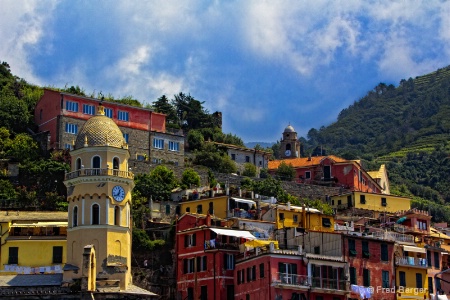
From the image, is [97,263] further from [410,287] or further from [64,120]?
[64,120]

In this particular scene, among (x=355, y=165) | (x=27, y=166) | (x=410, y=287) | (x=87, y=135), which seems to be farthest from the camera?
(x=355, y=165)

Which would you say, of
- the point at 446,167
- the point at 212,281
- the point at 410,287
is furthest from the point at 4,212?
the point at 446,167

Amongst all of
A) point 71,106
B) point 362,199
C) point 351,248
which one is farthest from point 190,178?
point 351,248

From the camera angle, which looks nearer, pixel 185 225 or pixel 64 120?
pixel 185 225

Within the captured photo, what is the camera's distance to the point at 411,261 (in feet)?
273

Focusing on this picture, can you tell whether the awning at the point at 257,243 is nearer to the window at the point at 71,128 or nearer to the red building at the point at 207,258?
the red building at the point at 207,258

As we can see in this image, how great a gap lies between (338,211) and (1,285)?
52.5m

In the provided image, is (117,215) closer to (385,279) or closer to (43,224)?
(43,224)

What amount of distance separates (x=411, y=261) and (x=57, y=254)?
98.8 feet

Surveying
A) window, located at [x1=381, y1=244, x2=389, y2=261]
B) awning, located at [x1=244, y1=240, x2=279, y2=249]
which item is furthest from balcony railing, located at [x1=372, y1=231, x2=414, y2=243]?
awning, located at [x1=244, y1=240, x2=279, y2=249]

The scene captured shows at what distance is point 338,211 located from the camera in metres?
112

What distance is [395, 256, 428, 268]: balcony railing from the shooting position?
82.5 m

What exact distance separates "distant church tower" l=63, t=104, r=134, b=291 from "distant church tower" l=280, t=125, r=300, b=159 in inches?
3022

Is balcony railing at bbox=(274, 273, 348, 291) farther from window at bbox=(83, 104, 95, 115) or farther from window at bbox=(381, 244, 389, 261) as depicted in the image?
window at bbox=(83, 104, 95, 115)
